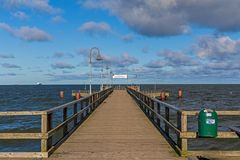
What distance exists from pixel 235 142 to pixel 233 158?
40.8 ft

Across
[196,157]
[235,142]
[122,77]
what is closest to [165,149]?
[196,157]

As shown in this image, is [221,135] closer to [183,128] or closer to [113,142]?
[183,128]

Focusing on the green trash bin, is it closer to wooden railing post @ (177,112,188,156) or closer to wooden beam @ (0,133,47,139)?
wooden railing post @ (177,112,188,156)

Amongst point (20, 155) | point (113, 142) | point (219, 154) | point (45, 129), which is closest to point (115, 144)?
point (113, 142)

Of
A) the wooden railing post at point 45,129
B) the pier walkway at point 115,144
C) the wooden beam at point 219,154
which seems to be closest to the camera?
the wooden beam at point 219,154

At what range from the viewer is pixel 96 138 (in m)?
10.9

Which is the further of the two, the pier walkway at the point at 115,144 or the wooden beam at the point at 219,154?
the pier walkway at the point at 115,144

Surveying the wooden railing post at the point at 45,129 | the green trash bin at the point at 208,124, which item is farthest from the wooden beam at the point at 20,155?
the green trash bin at the point at 208,124

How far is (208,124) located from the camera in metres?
8.00

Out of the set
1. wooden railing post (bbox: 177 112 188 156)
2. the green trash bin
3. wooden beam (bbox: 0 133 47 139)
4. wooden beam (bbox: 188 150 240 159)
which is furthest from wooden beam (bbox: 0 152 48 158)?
the green trash bin

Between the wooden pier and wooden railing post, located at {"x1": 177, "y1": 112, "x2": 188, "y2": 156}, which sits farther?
wooden railing post, located at {"x1": 177, "y1": 112, "x2": 188, "y2": 156}

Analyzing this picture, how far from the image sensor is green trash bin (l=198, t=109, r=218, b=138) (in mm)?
7992

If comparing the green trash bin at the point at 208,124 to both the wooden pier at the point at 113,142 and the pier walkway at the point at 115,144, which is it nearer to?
the wooden pier at the point at 113,142

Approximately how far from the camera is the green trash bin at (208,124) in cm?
799
